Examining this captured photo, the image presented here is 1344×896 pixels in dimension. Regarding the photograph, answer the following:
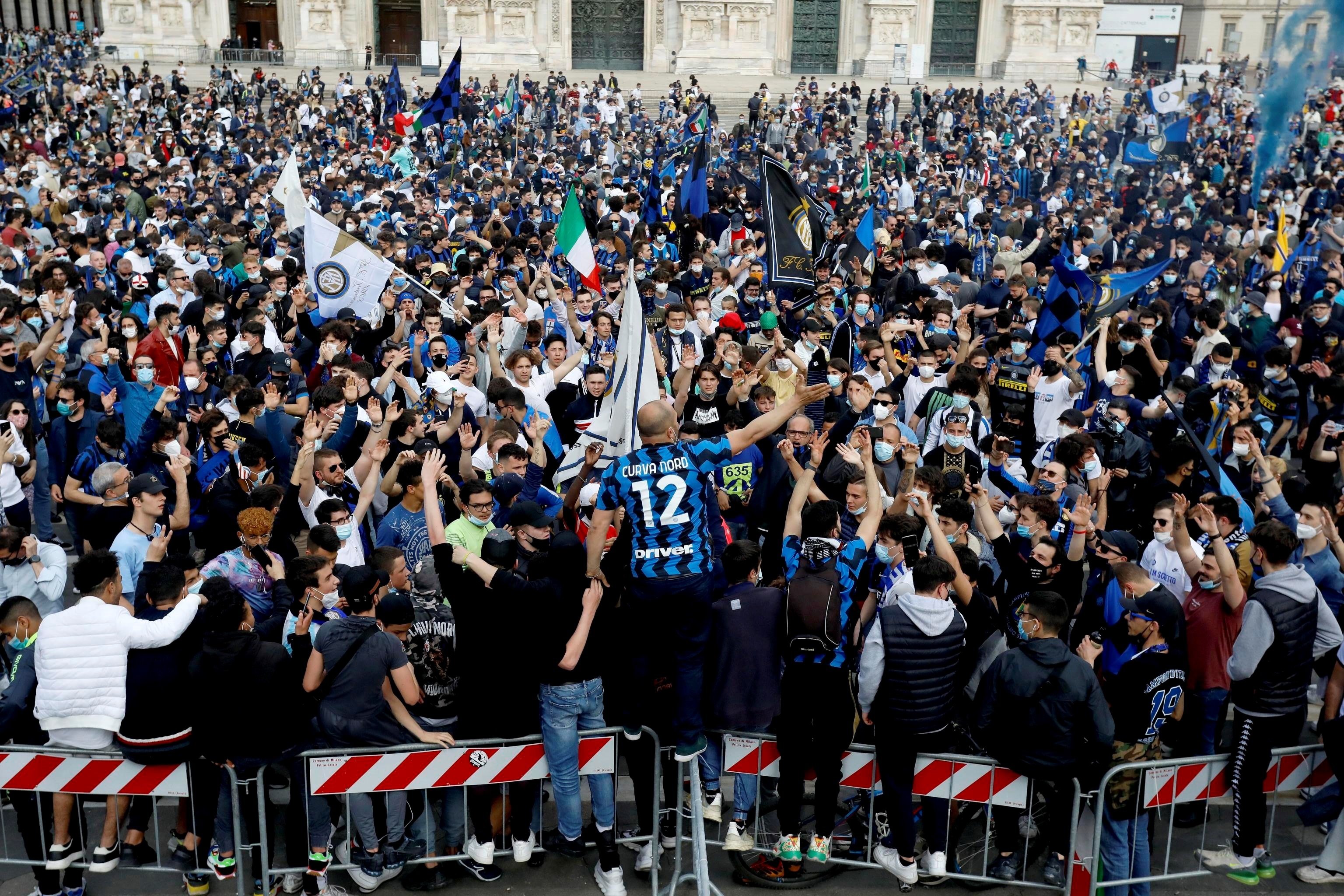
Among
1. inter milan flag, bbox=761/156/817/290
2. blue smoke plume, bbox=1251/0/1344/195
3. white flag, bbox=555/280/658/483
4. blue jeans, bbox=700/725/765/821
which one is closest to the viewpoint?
blue jeans, bbox=700/725/765/821

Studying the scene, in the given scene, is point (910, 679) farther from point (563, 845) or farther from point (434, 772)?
point (434, 772)

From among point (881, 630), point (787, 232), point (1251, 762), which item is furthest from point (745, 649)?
point (787, 232)

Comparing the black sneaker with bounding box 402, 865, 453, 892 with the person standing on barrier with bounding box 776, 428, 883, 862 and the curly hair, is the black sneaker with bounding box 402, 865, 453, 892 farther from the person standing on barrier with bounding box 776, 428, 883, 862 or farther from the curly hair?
the curly hair

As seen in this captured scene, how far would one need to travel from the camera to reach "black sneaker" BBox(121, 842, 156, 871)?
6582mm

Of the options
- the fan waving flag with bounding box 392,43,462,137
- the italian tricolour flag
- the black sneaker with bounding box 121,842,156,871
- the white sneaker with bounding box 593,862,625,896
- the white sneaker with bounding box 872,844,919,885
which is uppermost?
the fan waving flag with bounding box 392,43,462,137

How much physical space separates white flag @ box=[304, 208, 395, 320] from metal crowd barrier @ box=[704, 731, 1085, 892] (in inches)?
257

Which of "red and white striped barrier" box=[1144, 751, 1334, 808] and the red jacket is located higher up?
the red jacket

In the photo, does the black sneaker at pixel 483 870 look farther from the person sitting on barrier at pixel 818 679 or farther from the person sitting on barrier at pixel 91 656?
the person sitting on barrier at pixel 91 656

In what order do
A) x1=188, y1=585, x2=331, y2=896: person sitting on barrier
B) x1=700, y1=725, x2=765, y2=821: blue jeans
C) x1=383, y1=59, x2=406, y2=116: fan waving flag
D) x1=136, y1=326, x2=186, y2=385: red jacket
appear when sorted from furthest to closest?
x1=383, y1=59, x2=406, y2=116: fan waving flag
x1=136, y1=326, x2=186, y2=385: red jacket
x1=700, y1=725, x2=765, y2=821: blue jeans
x1=188, y1=585, x2=331, y2=896: person sitting on barrier

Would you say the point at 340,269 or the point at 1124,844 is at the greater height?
the point at 340,269

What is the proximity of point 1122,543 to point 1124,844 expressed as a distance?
170 cm

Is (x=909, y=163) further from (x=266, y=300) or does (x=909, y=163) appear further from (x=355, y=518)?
(x=355, y=518)

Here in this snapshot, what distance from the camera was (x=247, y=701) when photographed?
19.7 ft

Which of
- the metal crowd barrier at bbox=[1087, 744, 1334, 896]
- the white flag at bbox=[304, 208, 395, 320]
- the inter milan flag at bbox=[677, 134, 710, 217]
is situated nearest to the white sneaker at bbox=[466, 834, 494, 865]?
the metal crowd barrier at bbox=[1087, 744, 1334, 896]
